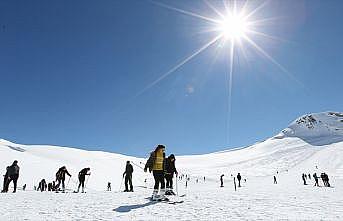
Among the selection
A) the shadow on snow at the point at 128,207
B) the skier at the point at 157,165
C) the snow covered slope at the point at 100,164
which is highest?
the snow covered slope at the point at 100,164

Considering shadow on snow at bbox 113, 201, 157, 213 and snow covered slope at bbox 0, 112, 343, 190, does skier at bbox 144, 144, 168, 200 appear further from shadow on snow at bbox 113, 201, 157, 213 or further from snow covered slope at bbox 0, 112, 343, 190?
snow covered slope at bbox 0, 112, 343, 190

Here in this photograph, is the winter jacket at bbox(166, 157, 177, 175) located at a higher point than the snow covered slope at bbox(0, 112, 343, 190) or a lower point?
lower

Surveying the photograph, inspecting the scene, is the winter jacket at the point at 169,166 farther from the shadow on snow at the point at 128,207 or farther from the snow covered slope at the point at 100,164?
the snow covered slope at the point at 100,164

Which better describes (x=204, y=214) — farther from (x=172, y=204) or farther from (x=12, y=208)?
(x=12, y=208)

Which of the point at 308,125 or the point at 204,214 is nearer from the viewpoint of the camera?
the point at 204,214

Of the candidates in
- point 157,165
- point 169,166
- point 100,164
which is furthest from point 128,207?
point 100,164

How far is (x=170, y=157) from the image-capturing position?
43.3 feet

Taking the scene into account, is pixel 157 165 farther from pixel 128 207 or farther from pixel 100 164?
pixel 100 164

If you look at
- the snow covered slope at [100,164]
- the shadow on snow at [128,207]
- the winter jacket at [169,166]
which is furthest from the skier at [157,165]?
the snow covered slope at [100,164]

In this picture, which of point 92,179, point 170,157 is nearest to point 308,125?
point 92,179

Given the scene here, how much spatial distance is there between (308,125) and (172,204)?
689 ft

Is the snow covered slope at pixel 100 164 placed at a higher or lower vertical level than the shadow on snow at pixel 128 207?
higher

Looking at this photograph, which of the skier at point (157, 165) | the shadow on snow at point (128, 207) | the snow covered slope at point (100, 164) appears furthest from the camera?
the snow covered slope at point (100, 164)

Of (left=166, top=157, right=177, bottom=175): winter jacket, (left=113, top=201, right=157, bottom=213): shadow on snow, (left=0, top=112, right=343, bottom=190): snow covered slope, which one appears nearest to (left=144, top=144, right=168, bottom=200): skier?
(left=113, top=201, right=157, bottom=213): shadow on snow
